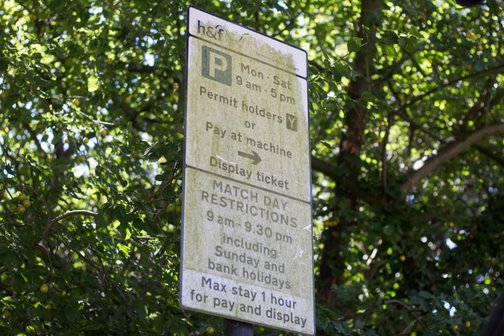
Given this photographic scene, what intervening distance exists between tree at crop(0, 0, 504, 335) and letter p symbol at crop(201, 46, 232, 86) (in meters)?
2.79

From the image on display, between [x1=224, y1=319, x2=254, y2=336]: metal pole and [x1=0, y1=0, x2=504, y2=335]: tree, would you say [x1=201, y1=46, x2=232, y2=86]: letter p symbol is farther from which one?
[x1=0, y1=0, x2=504, y2=335]: tree

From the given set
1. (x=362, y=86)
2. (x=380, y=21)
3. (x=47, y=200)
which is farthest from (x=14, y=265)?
(x=362, y=86)

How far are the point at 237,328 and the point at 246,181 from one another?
0.52 meters

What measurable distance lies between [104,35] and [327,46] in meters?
2.83

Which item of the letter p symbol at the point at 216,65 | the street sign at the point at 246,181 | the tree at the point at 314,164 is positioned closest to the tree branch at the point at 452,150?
the tree at the point at 314,164

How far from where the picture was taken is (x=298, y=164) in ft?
12.2

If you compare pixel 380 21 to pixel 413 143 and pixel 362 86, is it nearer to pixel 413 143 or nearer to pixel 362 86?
pixel 362 86

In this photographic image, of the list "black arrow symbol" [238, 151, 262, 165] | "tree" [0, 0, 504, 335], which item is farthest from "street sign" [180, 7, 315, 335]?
"tree" [0, 0, 504, 335]

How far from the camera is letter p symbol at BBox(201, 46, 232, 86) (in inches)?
146

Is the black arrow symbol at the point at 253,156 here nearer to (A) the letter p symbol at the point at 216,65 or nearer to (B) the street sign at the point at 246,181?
(B) the street sign at the point at 246,181

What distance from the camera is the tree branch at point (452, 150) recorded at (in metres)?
10.6

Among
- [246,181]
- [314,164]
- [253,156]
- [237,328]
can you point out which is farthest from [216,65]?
[314,164]

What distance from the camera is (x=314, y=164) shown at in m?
10.6

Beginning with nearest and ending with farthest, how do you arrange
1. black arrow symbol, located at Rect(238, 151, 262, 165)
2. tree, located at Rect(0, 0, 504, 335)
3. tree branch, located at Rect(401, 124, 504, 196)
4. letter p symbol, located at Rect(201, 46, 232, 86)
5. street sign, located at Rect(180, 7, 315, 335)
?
street sign, located at Rect(180, 7, 315, 335) < black arrow symbol, located at Rect(238, 151, 262, 165) < letter p symbol, located at Rect(201, 46, 232, 86) < tree, located at Rect(0, 0, 504, 335) < tree branch, located at Rect(401, 124, 504, 196)
